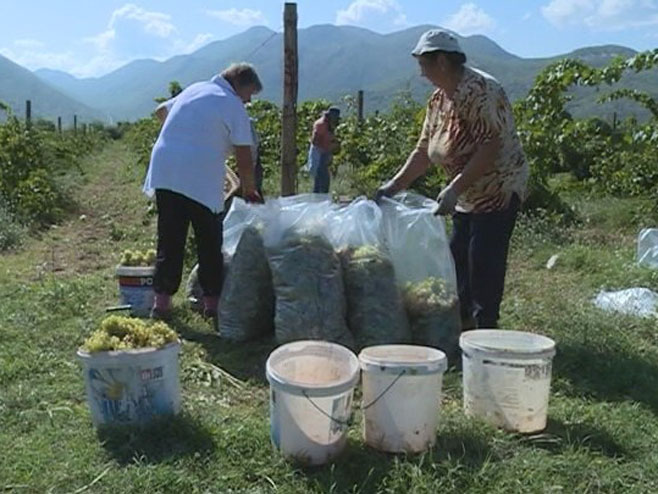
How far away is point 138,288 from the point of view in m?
4.27

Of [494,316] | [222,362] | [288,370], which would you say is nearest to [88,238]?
[222,362]

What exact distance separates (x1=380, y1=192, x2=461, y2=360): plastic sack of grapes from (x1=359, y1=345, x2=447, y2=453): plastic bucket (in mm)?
1135

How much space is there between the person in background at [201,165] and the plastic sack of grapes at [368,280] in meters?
0.60

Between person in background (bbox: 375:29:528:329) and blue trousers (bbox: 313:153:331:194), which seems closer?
person in background (bbox: 375:29:528:329)

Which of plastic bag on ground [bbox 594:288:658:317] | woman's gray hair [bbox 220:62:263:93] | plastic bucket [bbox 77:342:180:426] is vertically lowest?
plastic bag on ground [bbox 594:288:658:317]

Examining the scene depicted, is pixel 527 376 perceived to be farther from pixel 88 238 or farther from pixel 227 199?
pixel 88 238

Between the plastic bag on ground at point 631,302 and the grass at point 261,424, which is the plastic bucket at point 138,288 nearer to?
the grass at point 261,424

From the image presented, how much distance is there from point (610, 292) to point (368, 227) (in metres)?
2.06

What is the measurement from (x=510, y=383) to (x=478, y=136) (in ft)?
3.92

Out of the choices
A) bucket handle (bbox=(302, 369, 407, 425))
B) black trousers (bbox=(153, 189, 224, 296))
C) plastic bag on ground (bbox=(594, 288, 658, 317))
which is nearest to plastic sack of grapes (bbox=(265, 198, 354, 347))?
black trousers (bbox=(153, 189, 224, 296))

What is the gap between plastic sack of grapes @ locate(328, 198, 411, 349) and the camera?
11.7 feet

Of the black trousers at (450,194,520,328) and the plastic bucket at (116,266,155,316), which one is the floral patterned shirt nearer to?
the black trousers at (450,194,520,328)

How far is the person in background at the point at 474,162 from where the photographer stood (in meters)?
3.36

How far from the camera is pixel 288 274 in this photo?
3600 mm
